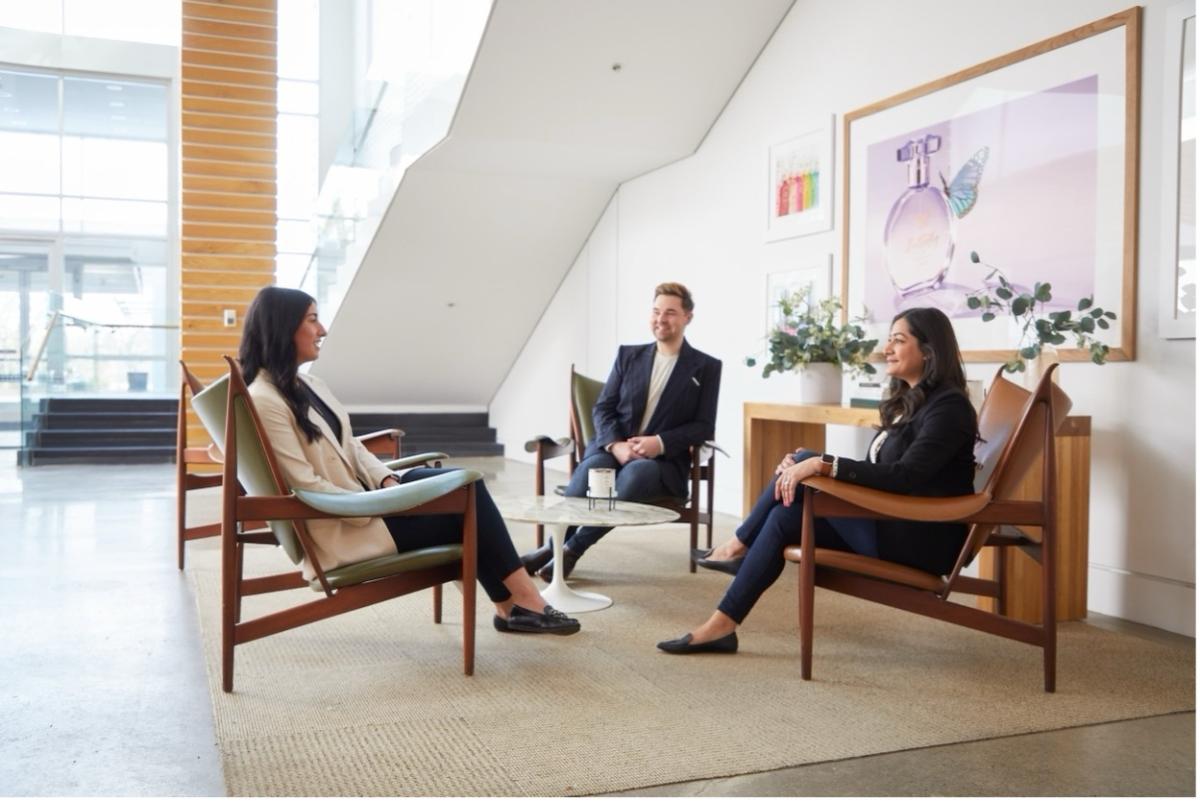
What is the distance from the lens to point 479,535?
3180 millimetres

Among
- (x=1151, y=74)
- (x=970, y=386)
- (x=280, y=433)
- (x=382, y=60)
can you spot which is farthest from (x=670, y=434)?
(x=382, y=60)

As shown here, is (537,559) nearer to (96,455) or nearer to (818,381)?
(818,381)

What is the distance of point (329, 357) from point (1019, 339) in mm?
6391

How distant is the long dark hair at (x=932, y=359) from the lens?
3201 millimetres

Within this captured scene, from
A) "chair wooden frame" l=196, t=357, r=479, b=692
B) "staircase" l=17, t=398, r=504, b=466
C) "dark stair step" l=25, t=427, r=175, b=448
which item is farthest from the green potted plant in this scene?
"dark stair step" l=25, t=427, r=175, b=448

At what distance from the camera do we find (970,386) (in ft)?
13.5

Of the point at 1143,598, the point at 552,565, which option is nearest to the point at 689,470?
the point at 552,565

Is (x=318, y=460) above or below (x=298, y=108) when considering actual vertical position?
below

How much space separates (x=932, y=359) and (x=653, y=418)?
164 cm

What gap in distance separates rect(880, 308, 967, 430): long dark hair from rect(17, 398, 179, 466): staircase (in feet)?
26.3

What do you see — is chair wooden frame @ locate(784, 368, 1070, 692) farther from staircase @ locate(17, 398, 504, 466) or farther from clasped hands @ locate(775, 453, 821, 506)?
staircase @ locate(17, 398, 504, 466)

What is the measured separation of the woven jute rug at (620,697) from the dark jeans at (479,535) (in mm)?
259

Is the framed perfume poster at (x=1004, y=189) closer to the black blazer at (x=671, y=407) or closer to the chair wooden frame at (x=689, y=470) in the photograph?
the black blazer at (x=671, y=407)

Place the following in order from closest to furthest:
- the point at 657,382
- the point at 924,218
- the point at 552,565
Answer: the point at 552,565 → the point at 657,382 → the point at 924,218
